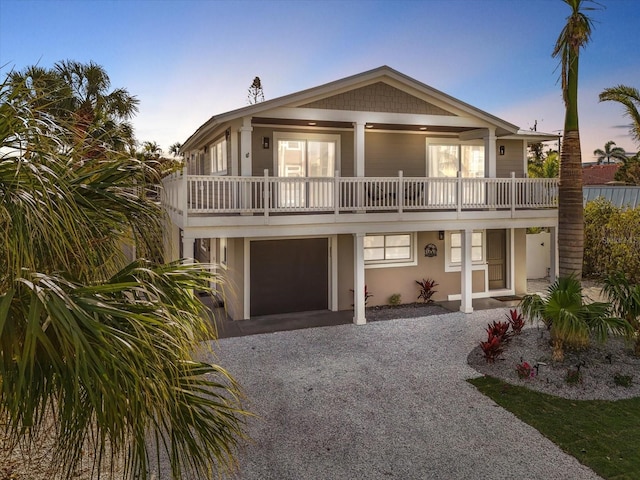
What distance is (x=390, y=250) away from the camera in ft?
48.8

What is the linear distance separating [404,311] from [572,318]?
5777mm

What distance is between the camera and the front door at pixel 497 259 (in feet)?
53.3

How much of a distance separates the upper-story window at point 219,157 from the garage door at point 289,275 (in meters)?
3.26

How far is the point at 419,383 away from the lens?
28.5 feet

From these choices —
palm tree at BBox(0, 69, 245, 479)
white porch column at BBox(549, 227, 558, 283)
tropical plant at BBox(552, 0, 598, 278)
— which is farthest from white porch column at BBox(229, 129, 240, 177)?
white porch column at BBox(549, 227, 558, 283)

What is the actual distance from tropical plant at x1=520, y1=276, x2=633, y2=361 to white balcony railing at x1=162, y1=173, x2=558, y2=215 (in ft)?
15.2

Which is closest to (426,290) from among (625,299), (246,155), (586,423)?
(625,299)

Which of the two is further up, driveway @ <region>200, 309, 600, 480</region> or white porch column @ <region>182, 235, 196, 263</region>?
white porch column @ <region>182, 235, 196, 263</region>

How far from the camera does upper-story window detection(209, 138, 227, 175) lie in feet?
48.2

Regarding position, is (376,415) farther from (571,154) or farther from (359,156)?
(571,154)

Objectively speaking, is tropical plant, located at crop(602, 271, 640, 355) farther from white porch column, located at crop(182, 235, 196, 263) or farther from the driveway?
white porch column, located at crop(182, 235, 196, 263)

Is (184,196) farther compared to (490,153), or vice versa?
(490,153)

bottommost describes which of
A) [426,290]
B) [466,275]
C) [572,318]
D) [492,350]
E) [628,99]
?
[492,350]

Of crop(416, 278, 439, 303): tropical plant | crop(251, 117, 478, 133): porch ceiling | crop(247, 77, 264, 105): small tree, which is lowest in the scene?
crop(416, 278, 439, 303): tropical plant
